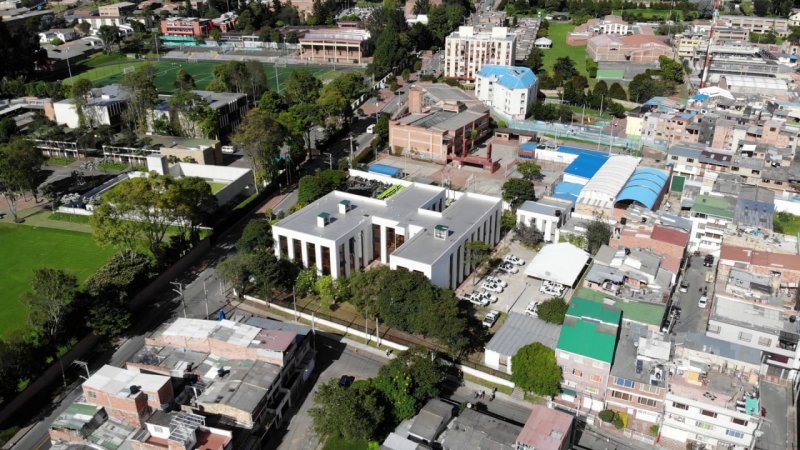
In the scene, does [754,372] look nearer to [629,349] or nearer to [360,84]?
[629,349]

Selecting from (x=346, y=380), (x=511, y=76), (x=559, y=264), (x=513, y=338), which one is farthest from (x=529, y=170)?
(x=346, y=380)

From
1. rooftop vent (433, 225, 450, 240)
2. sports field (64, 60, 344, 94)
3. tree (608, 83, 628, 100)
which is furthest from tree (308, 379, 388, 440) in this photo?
sports field (64, 60, 344, 94)

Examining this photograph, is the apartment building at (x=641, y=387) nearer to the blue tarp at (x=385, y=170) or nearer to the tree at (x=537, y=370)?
the tree at (x=537, y=370)

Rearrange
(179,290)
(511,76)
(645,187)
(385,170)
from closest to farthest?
1. (179,290)
2. (645,187)
3. (385,170)
4. (511,76)

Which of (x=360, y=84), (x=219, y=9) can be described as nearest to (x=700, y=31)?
(x=360, y=84)

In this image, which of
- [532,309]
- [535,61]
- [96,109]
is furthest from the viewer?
[535,61]

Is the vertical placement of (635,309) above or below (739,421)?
above

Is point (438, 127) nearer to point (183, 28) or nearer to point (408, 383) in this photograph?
point (408, 383)
